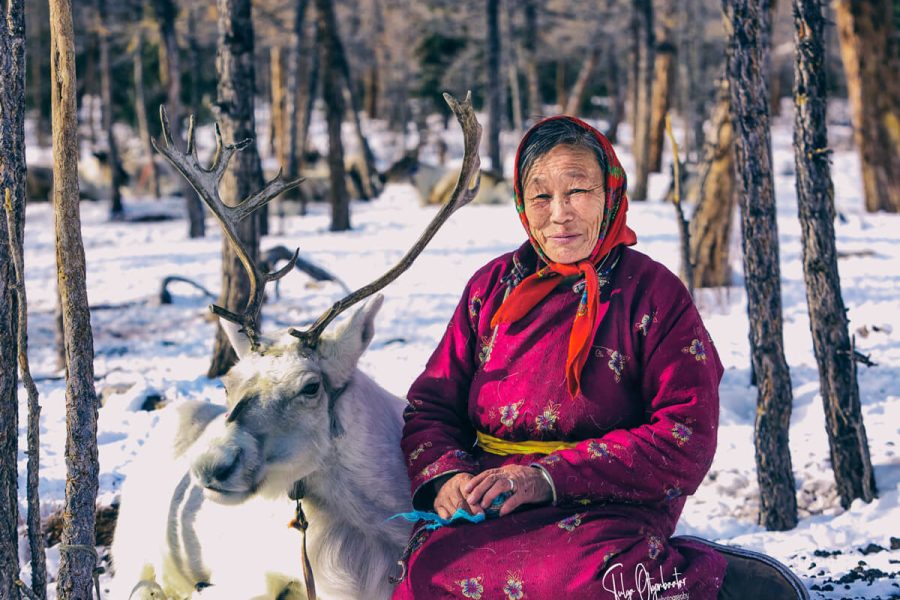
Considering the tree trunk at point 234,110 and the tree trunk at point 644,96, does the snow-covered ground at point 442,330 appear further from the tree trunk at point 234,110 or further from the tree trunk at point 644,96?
the tree trunk at point 644,96

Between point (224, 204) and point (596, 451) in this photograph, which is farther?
point (224, 204)

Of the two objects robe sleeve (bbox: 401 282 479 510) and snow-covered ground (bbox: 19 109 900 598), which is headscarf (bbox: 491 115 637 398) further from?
snow-covered ground (bbox: 19 109 900 598)

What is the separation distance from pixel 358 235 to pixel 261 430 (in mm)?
12046

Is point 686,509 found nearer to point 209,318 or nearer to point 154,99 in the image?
point 209,318

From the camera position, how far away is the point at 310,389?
2.96 metres

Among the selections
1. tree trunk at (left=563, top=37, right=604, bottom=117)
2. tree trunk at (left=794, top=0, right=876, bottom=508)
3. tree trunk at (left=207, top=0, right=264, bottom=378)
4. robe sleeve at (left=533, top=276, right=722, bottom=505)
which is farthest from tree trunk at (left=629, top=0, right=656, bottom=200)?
robe sleeve at (left=533, top=276, right=722, bottom=505)

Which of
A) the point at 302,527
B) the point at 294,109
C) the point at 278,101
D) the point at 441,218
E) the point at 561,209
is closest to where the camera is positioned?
the point at 561,209

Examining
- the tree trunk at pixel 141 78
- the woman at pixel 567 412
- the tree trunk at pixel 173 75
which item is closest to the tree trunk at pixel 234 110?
the woman at pixel 567 412

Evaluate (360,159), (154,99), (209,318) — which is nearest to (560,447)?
(209,318)

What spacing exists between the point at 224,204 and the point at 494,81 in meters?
18.1

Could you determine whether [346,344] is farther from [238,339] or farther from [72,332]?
[72,332]

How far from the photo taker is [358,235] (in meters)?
14.8

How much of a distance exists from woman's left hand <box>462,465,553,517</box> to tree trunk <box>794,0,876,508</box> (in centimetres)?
258

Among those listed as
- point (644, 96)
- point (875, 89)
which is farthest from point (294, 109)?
point (875, 89)
